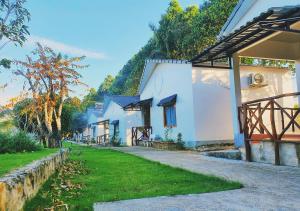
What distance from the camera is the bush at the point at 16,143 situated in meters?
12.3

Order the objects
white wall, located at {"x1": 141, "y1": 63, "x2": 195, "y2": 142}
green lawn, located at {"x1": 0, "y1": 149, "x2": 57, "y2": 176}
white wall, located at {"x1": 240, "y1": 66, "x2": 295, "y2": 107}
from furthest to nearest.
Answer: white wall, located at {"x1": 141, "y1": 63, "x2": 195, "y2": 142} → white wall, located at {"x1": 240, "y1": 66, "x2": 295, "y2": 107} → green lawn, located at {"x1": 0, "y1": 149, "x2": 57, "y2": 176}

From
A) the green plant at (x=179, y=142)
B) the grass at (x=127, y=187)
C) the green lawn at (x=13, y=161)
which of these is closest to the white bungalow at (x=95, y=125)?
the green plant at (x=179, y=142)

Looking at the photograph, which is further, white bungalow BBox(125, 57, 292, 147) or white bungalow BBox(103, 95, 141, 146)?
white bungalow BBox(103, 95, 141, 146)

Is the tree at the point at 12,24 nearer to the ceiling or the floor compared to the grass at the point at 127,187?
nearer to the ceiling

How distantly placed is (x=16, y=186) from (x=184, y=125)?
11.8 metres

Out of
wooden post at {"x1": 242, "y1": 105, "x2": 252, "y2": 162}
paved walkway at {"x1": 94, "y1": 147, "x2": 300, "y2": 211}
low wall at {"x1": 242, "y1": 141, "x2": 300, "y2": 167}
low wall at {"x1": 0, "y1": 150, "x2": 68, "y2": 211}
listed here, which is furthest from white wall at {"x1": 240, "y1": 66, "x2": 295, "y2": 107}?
low wall at {"x1": 0, "y1": 150, "x2": 68, "y2": 211}

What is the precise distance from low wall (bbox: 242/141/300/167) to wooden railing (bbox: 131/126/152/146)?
12.1 m

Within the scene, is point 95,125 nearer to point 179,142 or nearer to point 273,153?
point 179,142

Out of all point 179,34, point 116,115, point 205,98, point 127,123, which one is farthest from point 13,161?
point 179,34

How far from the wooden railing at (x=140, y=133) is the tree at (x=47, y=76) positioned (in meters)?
5.31

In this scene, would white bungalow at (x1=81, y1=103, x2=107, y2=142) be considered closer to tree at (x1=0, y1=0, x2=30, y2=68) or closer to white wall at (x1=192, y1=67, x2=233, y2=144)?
white wall at (x1=192, y1=67, x2=233, y2=144)

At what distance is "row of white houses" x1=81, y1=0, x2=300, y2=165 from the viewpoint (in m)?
6.95

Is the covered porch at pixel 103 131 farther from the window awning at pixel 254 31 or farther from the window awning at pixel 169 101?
the window awning at pixel 254 31

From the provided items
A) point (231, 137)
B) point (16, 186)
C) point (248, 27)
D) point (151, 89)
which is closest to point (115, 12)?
point (151, 89)
